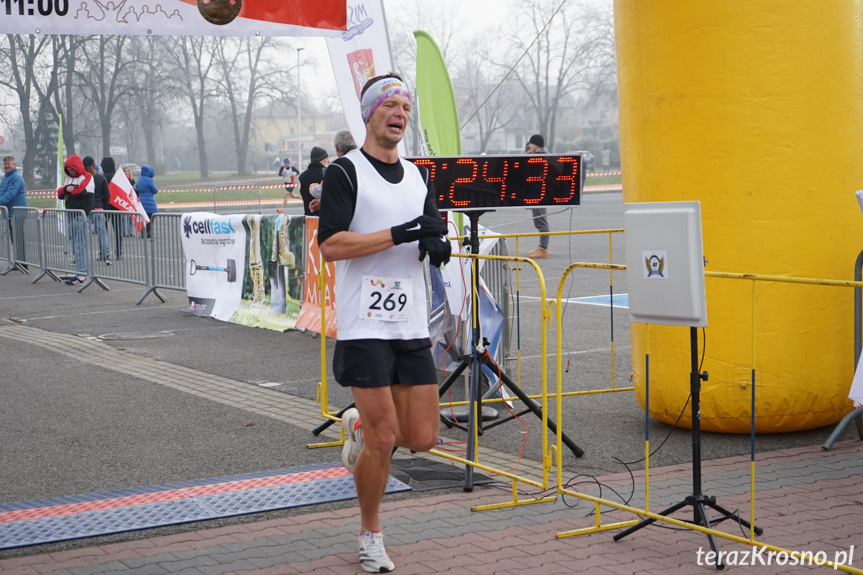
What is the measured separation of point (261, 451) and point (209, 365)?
3.42 meters

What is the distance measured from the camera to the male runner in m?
4.61

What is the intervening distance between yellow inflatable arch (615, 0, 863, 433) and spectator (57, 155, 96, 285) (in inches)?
474

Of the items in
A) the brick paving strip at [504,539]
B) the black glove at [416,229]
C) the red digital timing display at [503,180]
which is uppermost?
the red digital timing display at [503,180]

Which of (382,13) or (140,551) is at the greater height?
(382,13)

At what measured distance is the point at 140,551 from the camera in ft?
16.2

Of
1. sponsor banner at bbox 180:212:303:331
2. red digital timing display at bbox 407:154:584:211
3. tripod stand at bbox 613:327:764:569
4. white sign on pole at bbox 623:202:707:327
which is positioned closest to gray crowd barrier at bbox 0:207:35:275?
sponsor banner at bbox 180:212:303:331

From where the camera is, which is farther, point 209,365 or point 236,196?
point 236,196

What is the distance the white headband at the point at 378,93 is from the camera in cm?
476

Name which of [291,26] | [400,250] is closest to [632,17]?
[291,26]

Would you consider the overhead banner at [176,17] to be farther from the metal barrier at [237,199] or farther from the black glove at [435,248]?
the metal barrier at [237,199]

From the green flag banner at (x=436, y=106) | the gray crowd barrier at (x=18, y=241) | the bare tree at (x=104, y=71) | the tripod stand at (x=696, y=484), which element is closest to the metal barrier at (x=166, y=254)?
the gray crowd barrier at (x=18, y=241)

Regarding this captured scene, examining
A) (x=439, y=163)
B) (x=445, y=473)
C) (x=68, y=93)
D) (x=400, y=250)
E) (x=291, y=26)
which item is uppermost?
(x=68, y=93)

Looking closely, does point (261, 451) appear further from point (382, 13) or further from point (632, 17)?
point (382, 13)

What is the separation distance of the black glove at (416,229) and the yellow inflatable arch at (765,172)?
9.09 feet
